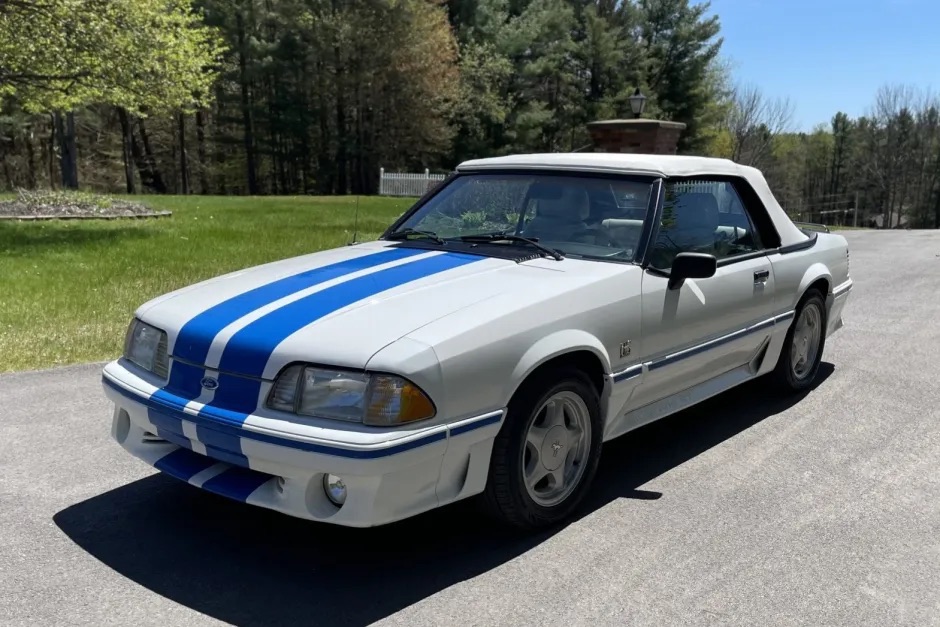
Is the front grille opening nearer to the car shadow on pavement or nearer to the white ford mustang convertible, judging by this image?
the white ford mustang convertible

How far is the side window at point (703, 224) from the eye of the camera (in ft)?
13.2

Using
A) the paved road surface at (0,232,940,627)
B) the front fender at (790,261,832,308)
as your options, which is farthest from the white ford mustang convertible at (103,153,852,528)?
the paved road surface at (0,232,940,627)

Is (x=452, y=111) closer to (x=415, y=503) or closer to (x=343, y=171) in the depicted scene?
(x=343, y=171)

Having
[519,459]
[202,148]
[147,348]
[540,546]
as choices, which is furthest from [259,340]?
[202,148]

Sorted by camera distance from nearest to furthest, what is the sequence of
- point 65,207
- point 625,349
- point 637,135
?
1. point 625,349
2. point 637,135
3. point 65,207

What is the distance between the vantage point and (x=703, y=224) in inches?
171

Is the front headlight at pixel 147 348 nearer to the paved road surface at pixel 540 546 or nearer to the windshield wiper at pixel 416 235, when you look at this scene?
the paved road surface at pixel 540 546

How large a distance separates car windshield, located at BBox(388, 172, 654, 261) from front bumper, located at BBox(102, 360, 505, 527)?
1.30 meters

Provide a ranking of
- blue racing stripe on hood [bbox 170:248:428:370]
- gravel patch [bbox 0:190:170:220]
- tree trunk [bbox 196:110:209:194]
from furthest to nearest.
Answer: tree trunk [bbox 196:110:209:194] < gravel patch [bbox 0:190:170:220] < blue racing stripe on hood [bbox 170:248:428:370]

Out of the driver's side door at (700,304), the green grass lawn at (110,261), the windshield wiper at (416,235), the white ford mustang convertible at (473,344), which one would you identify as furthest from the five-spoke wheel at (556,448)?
the green grass lawn at (110,261)

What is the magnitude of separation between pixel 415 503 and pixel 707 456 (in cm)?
207

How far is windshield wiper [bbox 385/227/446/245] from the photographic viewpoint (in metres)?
4.22

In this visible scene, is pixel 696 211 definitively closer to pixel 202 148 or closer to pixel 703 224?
pixel 703 224

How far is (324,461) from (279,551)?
71 cm
